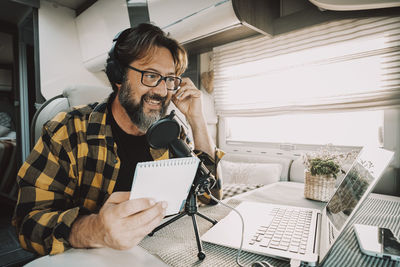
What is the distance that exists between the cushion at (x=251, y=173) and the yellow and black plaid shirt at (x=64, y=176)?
0.96m

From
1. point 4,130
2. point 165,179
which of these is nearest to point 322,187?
point 165,179

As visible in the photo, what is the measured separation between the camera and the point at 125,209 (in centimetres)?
50

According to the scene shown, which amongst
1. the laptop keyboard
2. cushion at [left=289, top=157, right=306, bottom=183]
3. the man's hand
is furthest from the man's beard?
cushion at [left=289, top=157, right=306, bottom=183]

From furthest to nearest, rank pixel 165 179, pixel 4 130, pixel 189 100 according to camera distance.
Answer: pixel 4 130, pixel 189 100, pixel 165 179

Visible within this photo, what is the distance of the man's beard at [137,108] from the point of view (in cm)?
105

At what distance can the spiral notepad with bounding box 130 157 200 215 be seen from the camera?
0.46 m

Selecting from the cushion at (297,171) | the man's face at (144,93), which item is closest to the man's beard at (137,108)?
the man's face at (144,93)

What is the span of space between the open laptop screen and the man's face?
0.79m

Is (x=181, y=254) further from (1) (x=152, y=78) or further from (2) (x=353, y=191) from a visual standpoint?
(1) (x=152, y=78)

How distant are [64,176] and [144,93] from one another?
485 mm

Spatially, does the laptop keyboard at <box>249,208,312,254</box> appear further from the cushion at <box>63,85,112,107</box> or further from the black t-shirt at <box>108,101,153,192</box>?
the cushion at <box>63,85,112,107</box>

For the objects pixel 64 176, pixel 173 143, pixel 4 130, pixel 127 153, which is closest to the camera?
pixel 173 143

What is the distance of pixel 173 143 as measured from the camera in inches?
25.3

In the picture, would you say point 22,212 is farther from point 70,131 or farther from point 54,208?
point 70,131
